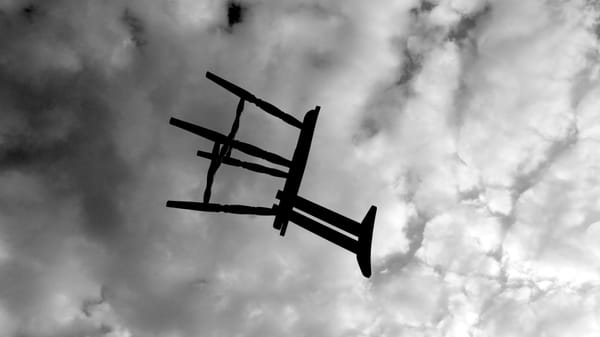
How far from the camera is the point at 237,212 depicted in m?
6.71

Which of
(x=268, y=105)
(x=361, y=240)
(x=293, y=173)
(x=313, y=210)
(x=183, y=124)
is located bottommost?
(x=361, y=240)

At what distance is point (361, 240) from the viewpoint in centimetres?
654

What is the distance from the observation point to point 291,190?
6461mm

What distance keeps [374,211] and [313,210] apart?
1.09 meters

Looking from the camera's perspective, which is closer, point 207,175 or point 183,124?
point 183,124

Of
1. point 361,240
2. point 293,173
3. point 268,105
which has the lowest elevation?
point 361,240

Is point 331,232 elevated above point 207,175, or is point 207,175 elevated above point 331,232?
point 207,175

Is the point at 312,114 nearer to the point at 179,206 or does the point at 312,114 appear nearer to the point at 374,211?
the point at 374,211

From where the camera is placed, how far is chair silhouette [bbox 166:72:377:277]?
635 centimetres

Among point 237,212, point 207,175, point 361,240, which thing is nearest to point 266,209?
point 237,212

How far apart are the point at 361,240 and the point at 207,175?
9.74 ft

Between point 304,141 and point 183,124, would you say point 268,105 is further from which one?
point 183,124

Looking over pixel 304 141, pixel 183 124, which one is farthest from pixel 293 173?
pixel 183 124

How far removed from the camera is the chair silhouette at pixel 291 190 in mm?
6352
